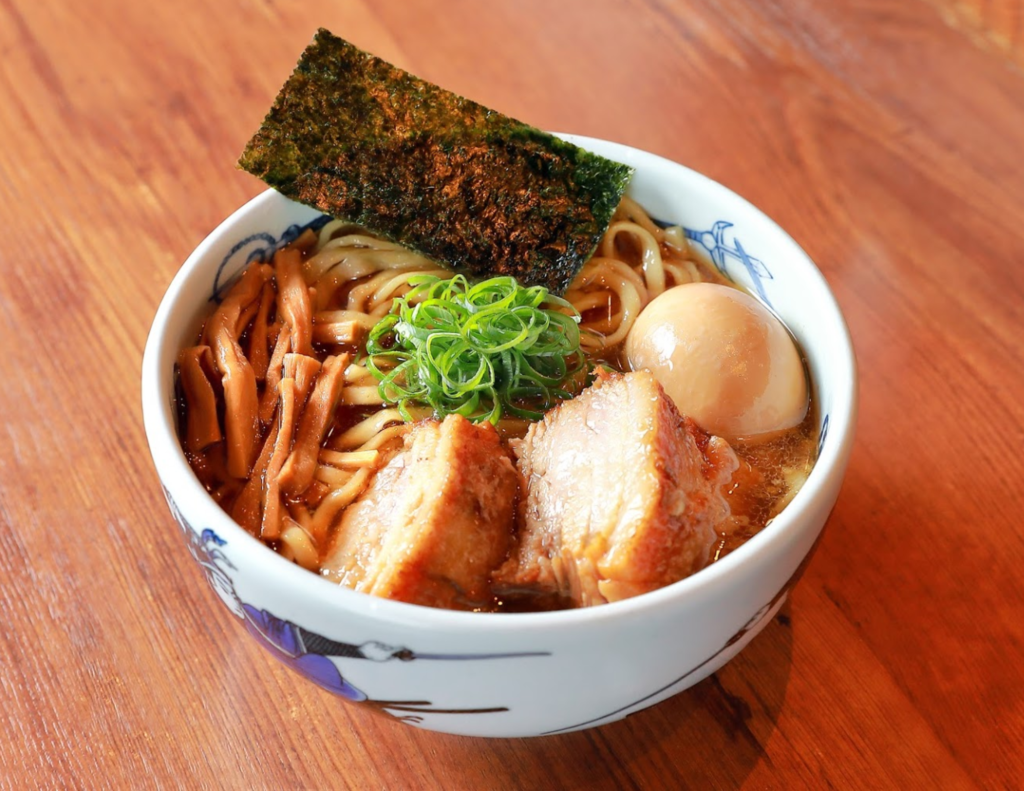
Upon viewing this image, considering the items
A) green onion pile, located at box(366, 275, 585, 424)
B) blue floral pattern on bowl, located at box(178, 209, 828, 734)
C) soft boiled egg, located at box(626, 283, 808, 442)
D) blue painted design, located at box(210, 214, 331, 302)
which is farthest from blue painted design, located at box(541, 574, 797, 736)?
blue painted design, located at box(210, 214, 331, 302)

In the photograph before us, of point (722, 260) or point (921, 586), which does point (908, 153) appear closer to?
point (722, 260)

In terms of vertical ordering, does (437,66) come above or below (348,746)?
above

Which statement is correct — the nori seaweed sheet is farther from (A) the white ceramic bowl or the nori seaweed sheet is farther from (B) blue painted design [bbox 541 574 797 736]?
(B) blue painted design [bbox 541 574 797 736]

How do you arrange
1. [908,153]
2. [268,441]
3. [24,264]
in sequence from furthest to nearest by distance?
[908,153] < [24,264] < [268,441]

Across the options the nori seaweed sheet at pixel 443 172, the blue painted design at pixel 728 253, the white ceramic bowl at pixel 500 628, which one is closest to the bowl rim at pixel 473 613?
the white ceramic bowl at pixel 500 628

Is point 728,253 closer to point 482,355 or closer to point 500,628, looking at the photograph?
point 482,355

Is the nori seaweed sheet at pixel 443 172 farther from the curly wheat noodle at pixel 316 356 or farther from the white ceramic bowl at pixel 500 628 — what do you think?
the white ceramic bowl at pixel 500 628

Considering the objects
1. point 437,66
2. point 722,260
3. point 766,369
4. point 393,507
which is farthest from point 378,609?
point 437,66
